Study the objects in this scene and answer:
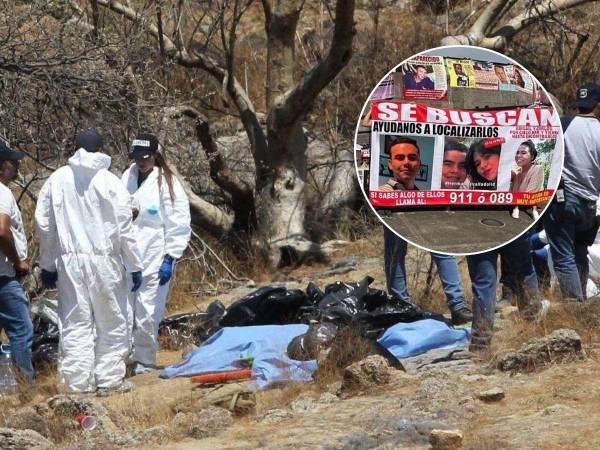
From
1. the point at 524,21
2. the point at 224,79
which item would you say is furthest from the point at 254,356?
the point at 524,21

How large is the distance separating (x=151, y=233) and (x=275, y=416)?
226cm

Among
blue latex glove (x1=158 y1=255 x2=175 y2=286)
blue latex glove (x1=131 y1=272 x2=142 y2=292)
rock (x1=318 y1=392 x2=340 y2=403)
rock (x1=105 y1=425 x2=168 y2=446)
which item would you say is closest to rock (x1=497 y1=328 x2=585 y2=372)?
rock (x1=318 y1=392 x2=340 y2=403)

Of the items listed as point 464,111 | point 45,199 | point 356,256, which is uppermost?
point 464,111

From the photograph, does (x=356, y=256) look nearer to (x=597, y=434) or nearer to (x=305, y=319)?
(x=305, y=319)

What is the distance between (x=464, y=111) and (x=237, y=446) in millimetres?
2020

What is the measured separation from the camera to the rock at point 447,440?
19.0ft

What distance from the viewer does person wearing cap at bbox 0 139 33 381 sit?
8.10 m

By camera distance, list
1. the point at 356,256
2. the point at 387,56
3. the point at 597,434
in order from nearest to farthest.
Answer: the point at 597,434 < the point at 356,256 < the point at 387,56

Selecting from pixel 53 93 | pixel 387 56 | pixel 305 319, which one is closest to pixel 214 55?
pixel 387 56

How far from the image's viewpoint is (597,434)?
5941 mm

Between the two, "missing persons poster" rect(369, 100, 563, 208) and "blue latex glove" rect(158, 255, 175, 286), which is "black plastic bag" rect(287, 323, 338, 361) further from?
"missing persons poster" rect(369, 100, 563, 208)

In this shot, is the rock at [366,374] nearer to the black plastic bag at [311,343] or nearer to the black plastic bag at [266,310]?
the black plastic bag at [311,343]

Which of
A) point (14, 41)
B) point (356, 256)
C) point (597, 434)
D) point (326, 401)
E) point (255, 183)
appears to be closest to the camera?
point (597, 434)

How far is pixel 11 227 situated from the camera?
26.9ft
